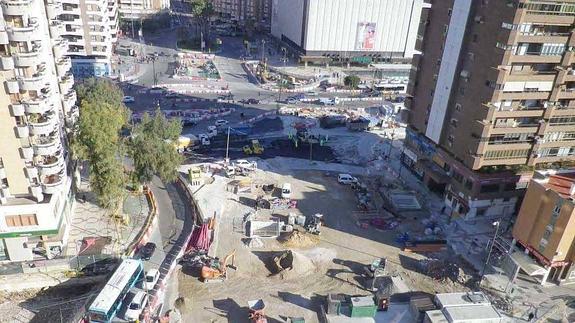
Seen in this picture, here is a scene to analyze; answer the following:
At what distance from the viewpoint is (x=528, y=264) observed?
172ft

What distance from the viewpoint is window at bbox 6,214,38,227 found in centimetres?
4697

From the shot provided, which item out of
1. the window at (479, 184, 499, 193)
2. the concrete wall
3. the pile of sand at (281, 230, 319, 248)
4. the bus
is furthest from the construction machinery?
the concrete wall

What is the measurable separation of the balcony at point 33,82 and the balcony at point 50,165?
781 cm

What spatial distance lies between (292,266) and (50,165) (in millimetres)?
29182

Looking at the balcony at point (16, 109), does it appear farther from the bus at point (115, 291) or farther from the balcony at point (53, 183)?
the bus at point (115, 291)

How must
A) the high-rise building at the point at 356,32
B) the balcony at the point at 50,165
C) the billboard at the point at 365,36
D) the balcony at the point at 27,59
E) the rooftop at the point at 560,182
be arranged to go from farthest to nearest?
1. the billboard at the point at 365,36
2. the high-rise building at the point at 356,32
3. the rooftop at the point at 560,182
4. the balcony at the point at 50,165
5. the balcony at the point at 27,59

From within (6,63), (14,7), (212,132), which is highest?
(14,7)

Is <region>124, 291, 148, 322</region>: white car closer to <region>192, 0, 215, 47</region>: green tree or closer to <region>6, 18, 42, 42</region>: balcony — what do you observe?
<region>6, 18, 42, 42</region>: balcony

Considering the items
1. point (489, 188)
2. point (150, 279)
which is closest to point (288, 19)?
point (489, 188)

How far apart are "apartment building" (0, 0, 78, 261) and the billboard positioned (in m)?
113

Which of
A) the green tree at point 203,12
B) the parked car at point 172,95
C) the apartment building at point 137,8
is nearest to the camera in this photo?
the parked car at point 172,95

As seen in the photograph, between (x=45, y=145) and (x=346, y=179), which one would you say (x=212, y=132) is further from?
(x=45, y=145)

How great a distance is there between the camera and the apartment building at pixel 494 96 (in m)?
55.7

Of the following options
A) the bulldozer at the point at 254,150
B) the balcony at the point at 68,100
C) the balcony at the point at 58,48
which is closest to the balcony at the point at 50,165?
the balcony at the point at 68,100
